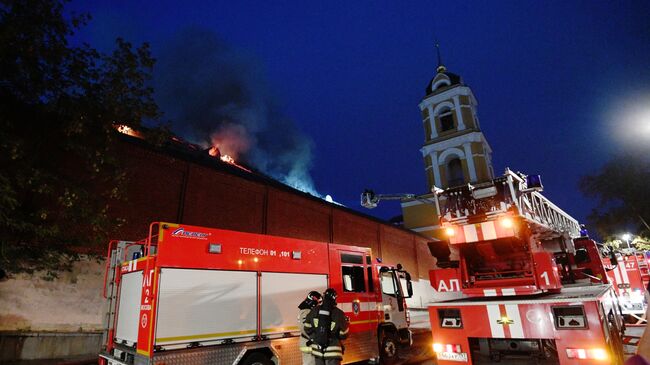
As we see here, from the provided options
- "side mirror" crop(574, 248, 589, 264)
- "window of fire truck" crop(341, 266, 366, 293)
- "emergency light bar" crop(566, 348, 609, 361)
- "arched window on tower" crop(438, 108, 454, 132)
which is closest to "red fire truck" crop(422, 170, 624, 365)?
"emergency light bar" crop(566, 348, 609, 361)

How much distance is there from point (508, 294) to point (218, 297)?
5094mm

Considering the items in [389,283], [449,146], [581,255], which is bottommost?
[389,283]

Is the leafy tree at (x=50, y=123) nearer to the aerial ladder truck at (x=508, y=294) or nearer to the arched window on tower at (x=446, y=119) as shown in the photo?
the aerial ladder truck at (x=508, y=294)

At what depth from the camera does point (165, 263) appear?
18.5 feet

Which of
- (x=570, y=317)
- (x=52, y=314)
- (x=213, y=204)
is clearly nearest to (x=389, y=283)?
(x=570, y=317)

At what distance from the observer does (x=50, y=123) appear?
30.8 feet

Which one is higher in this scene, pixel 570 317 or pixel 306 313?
pixel 306 313

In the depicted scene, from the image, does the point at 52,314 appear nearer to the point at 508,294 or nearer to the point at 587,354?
the point at 508,294

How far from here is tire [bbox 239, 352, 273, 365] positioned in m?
6.17

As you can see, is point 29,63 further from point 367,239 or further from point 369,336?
point 367,239

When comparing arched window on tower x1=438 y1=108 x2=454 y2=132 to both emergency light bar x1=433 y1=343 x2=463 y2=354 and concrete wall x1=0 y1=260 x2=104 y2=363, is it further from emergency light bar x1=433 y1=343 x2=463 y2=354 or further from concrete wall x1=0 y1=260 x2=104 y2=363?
concrete wall x1=0 y1=260 x2=104 y2=363

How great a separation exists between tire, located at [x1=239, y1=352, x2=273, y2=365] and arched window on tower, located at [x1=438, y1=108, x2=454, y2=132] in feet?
106

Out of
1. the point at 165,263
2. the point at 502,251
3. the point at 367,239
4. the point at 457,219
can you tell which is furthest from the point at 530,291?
the point at 367,239

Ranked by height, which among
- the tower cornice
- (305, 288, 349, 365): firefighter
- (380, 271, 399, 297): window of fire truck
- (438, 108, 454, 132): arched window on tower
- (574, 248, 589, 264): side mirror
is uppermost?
the tower cornice
